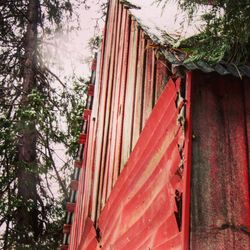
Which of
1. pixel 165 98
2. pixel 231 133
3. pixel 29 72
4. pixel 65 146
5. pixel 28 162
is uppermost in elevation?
pixel 29 72

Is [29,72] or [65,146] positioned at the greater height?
[29,72]

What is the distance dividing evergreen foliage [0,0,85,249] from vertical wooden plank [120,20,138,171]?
781cm

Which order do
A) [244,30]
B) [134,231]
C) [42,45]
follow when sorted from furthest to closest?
[42,45], [134,231], [244,30]

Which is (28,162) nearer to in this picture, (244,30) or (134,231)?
(134,231)

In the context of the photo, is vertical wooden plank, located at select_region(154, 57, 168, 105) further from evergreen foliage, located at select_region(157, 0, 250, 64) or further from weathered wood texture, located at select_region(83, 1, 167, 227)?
evergreen foliage, located at select_region(157, 0, 250, 64)

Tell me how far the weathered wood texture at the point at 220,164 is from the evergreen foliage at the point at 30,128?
403 inches

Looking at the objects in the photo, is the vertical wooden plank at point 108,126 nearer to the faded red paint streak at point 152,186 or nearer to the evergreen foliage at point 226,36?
the faded red paint streak at point 152,186

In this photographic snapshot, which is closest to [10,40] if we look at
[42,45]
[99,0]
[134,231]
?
[42,45]

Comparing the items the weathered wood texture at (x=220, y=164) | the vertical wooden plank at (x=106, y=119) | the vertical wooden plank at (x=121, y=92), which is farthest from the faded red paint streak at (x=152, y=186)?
the vertical wooden plank at (x=106, y=119)

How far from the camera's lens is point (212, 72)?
2.81 meters

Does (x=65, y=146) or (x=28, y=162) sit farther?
(x=65, y=146)

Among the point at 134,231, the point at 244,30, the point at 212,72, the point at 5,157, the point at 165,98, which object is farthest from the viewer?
the point at 5,157

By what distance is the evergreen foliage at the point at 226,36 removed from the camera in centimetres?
261

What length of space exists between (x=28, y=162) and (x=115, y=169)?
342 inches
